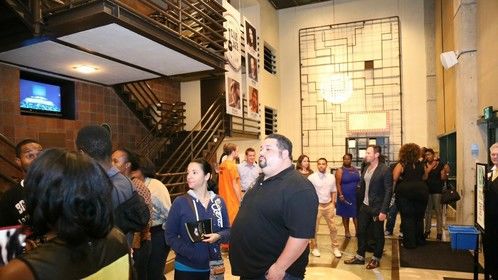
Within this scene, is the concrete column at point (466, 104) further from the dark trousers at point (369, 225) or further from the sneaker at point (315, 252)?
the sneaker at point (315, 252)

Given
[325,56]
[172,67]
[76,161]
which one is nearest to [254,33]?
[325,56]

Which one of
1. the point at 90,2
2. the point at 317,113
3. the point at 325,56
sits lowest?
the point at 317,113

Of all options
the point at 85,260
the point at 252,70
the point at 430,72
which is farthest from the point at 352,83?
the point at 85,260

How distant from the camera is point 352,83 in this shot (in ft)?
34.8

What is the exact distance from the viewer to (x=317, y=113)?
35.9 feet

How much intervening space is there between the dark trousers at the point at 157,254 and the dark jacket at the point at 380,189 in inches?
106

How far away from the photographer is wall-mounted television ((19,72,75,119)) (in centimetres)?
592

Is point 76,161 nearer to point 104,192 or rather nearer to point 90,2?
point 104,192

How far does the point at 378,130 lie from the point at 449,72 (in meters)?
2.78

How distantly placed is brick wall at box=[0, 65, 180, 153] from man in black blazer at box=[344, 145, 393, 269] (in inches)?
192

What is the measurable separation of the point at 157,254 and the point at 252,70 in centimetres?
636

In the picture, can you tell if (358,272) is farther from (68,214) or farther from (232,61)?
(232,61)

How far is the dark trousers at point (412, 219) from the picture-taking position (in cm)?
557

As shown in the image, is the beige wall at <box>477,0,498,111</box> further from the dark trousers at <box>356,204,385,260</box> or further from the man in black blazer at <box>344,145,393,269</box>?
the dark trousers at <box>356,204,385,260</box>
